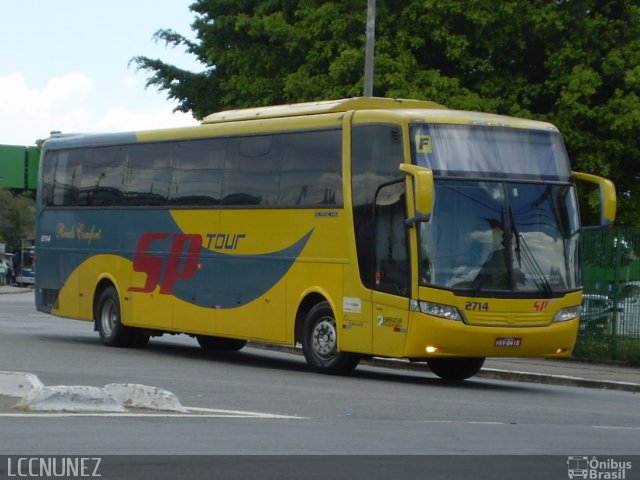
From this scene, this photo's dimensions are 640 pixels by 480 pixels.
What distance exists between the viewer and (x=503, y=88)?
38.9m

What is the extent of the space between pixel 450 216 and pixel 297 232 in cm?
277

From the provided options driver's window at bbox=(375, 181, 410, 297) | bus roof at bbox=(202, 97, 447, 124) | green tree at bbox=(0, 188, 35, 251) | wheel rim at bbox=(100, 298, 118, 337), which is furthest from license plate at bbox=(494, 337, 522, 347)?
green tree at bbox=(0, 188, 35, 251)

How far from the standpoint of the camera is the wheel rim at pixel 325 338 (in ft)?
66.0

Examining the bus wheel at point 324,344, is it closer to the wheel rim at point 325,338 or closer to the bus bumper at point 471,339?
the wheel rim at point 325,338

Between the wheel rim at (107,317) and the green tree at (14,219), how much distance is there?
2641 inches

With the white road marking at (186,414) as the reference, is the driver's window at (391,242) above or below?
above

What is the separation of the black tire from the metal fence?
779 cm

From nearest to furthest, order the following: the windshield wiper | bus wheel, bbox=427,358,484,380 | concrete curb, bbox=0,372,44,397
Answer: concrete curb, bbox=0,372,44,397 → the windshield wiper → bus wheel, bbox=427,358,484,380

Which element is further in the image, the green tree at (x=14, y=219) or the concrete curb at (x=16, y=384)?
the green tree at (x=14, y=219)
